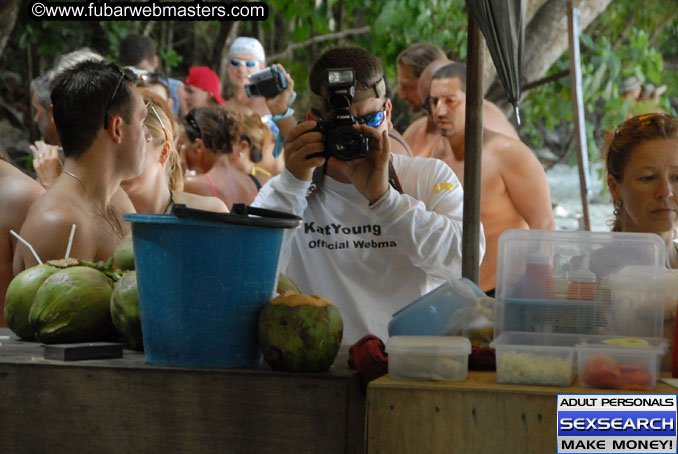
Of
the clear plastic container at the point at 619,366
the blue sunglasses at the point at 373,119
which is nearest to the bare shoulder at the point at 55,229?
the blue sunglasses at the point at 373,119

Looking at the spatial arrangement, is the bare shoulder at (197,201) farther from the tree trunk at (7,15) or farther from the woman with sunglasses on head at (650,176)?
the tree trunk at (7,15)

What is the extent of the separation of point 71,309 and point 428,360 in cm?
83

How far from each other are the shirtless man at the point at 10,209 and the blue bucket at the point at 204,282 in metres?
1.50

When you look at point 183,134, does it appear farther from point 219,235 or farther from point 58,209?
point 219,235

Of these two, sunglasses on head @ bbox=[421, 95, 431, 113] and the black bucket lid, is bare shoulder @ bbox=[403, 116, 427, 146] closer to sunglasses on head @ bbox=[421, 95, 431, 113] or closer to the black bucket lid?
sunglasses on head @ bbox=[421, 95, 431, 113]

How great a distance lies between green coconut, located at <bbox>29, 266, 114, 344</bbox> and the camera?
1.88 m

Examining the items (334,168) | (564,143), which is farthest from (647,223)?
(564,143)

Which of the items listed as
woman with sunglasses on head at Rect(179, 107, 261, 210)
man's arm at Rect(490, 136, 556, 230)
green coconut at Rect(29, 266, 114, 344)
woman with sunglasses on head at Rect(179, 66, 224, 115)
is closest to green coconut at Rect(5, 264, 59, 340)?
green coconut at Rect(29, 266, 114, 344)

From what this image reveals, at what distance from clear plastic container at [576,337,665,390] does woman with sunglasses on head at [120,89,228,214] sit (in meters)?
2.18

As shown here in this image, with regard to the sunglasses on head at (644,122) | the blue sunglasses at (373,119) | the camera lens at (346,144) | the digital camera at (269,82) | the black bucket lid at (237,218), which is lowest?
the black bucket lid at (237,218)

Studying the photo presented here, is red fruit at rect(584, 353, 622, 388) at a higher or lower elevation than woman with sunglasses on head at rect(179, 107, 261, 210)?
lower

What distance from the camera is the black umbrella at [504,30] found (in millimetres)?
1911

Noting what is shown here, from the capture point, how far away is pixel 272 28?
A: 34.0 ft

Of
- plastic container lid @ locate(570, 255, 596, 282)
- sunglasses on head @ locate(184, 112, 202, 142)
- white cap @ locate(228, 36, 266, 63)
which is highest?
white cap @ locate(228, 36, 266, 63)
